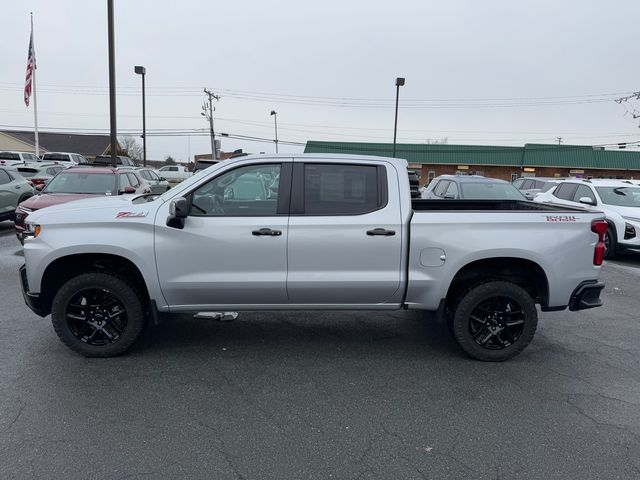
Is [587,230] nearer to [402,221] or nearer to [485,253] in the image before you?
[485,253]

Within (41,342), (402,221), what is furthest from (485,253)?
(41,342)

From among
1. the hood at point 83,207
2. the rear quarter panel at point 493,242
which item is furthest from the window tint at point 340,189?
the hood at point 83,207

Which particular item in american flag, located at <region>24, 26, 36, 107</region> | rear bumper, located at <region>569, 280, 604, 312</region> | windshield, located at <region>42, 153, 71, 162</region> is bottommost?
rear bumper, located at <region>569, 280, 604, 312</region>

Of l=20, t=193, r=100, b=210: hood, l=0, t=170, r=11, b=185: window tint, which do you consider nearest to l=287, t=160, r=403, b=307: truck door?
l=20, t=193, r=100, b=210: hood

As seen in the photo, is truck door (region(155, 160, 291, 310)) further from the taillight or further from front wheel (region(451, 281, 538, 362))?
the taillight

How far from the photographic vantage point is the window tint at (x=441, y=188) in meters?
13.2

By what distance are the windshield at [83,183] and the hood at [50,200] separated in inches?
14.4

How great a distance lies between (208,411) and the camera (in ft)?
12.0

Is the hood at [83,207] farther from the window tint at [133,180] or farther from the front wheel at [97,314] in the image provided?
the window tint at [133,180]

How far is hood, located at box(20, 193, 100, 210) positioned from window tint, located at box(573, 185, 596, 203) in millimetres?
11057

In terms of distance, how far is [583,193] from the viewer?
1199 cm

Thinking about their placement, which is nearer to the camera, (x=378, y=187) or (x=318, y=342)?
(x=378, y=187)

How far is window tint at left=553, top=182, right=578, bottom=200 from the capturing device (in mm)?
12570

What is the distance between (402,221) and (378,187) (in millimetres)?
406
